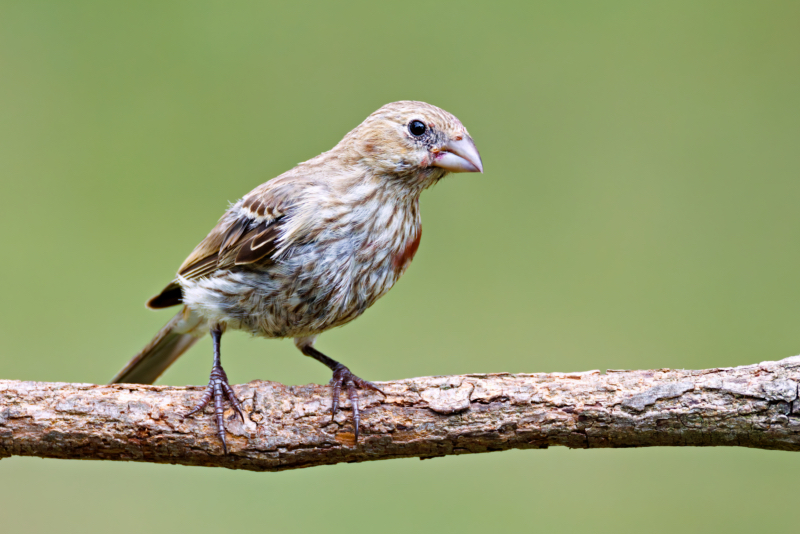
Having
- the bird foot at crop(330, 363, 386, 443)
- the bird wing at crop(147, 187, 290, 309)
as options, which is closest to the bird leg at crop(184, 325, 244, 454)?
the bird foot at crop(330, 363, 386, 443)

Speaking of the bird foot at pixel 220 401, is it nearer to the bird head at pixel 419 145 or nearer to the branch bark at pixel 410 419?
the branch bark at pixel 410 419

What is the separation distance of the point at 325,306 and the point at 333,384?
1.00 ft

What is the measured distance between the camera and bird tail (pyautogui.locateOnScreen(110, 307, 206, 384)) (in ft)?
11.5

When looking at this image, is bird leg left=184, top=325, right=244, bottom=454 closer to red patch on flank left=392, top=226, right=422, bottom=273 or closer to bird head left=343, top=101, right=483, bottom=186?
red patch on flank left=392, top=226, right=422, bottom=273

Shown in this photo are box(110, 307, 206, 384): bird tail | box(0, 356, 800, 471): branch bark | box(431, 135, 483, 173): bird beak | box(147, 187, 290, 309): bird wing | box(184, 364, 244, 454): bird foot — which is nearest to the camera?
box(0, 356, 800, 471): branch bark

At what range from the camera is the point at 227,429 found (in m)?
2.70

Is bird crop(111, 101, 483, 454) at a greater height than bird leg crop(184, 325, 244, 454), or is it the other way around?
bird crop(111, 101, 483, 454)

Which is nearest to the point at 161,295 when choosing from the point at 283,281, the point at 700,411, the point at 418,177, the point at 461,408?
the point at 283,281

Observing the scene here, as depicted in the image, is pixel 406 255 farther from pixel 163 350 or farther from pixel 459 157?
pixel 163 350

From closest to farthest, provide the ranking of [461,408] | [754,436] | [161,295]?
[754,436] → [461,408] → [161,295]

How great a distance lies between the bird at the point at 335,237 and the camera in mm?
2887

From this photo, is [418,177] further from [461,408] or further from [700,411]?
[700,411]

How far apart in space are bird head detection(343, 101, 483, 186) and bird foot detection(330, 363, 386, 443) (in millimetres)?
815

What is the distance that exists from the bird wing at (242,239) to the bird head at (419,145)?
437mm
